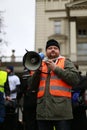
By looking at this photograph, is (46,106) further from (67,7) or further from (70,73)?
(67,7)

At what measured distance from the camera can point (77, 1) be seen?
1658 inches

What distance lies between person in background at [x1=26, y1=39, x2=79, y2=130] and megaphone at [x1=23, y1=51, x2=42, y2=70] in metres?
0.06

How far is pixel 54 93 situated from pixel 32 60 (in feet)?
1.75

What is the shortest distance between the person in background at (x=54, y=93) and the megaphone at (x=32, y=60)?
62mm

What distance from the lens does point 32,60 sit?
16.8 ft

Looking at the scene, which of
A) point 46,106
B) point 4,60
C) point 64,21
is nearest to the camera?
point 46,106

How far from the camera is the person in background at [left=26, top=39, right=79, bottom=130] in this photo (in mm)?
4828

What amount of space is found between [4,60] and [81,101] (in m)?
34.1

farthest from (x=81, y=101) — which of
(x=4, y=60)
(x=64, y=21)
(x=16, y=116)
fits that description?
(x=64, y=21)

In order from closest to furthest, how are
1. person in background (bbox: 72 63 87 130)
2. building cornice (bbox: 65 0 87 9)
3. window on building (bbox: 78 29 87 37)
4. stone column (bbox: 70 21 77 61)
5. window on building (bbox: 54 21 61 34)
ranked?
person in background (bbox: 72 63 87 130) < stone column (bbox: 70 21 77 61) < building cornice (bbox: 65 0 87 9) < window on building (bbox: 54 21 61 34) < window on building (bbox: 78 29 87 37)

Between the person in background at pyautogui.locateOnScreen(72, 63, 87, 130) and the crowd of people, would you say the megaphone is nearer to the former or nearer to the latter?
the crowd of people

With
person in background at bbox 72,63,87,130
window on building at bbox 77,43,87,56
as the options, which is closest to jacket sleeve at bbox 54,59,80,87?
person in background at bbox 72,63,87,130

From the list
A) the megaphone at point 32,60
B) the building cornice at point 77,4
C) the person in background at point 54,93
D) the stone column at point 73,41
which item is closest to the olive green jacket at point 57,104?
the person in background at point 54,93

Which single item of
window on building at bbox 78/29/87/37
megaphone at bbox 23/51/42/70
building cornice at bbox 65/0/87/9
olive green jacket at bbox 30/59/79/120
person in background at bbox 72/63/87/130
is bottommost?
person in background at bbox 72/63/87/130
